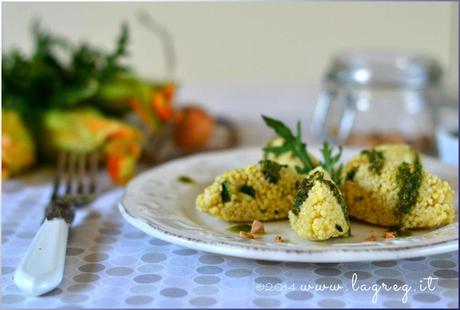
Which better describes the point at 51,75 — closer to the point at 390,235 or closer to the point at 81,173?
the point at 81,173

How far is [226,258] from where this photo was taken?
0.83 metres

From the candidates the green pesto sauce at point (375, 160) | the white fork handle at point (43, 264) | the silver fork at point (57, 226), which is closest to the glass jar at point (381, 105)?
the green pesto sauce at point (375, 160)

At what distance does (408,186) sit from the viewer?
86 centimetres

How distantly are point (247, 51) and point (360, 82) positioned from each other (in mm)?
760

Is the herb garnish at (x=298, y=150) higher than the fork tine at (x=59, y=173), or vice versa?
the herb garnish at (x=298, y=150)

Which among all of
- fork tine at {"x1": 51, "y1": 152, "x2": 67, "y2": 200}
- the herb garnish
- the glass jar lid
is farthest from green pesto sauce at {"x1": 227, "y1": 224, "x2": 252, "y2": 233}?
the glass jar lid

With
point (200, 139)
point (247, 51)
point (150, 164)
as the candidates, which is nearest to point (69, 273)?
point (150, 164)

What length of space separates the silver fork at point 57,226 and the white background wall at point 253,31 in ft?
3.11

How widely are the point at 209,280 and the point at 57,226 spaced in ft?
0.73

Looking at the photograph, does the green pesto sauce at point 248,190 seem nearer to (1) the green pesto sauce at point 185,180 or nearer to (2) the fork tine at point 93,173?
(1) the green pesto sauce at point 185,180

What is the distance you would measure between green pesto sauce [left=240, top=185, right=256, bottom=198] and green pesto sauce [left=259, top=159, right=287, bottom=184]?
0.03 m

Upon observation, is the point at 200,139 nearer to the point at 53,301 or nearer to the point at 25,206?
the point at 25,206

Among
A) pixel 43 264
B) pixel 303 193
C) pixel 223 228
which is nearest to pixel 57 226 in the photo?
pixel 43 264

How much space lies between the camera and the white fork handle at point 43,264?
72cm
